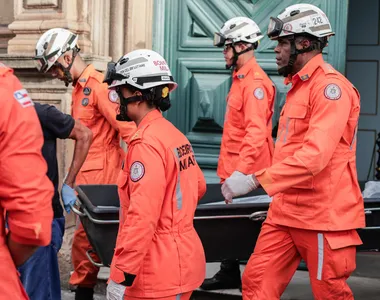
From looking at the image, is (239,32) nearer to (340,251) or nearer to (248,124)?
(248,124)

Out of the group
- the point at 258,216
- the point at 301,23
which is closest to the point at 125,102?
the point at 301,23

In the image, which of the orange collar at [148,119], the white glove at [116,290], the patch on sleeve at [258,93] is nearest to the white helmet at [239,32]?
the patch on sleeve at [258,93]

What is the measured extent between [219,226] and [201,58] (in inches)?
102

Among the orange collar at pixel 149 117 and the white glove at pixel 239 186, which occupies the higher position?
the orange collar at pixel 149 117

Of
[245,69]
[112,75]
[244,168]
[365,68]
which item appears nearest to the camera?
[112,75]

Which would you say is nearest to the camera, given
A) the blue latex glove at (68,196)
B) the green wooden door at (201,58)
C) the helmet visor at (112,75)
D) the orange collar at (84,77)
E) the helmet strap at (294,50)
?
the helmet visor at (112,75)

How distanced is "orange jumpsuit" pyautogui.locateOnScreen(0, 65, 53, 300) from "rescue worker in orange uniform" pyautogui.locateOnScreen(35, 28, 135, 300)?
3181mm

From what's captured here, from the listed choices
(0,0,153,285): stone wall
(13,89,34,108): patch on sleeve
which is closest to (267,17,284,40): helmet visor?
(13,89,34,108): patch on sleeve

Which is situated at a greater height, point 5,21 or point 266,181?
point 5,21

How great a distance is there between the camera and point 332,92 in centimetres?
412

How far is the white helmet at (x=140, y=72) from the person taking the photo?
11.7ft

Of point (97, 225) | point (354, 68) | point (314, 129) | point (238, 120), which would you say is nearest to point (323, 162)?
point (314, 129)

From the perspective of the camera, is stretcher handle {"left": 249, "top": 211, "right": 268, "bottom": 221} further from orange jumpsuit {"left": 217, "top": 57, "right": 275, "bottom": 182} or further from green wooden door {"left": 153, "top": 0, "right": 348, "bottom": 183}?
green wooden door {"left": 153, "top": 0, "right": 348, "bottom": 183}

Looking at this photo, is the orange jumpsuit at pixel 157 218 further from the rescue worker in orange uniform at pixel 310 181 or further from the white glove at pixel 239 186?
the rescue worker in orange uniform at pixel 310 181
